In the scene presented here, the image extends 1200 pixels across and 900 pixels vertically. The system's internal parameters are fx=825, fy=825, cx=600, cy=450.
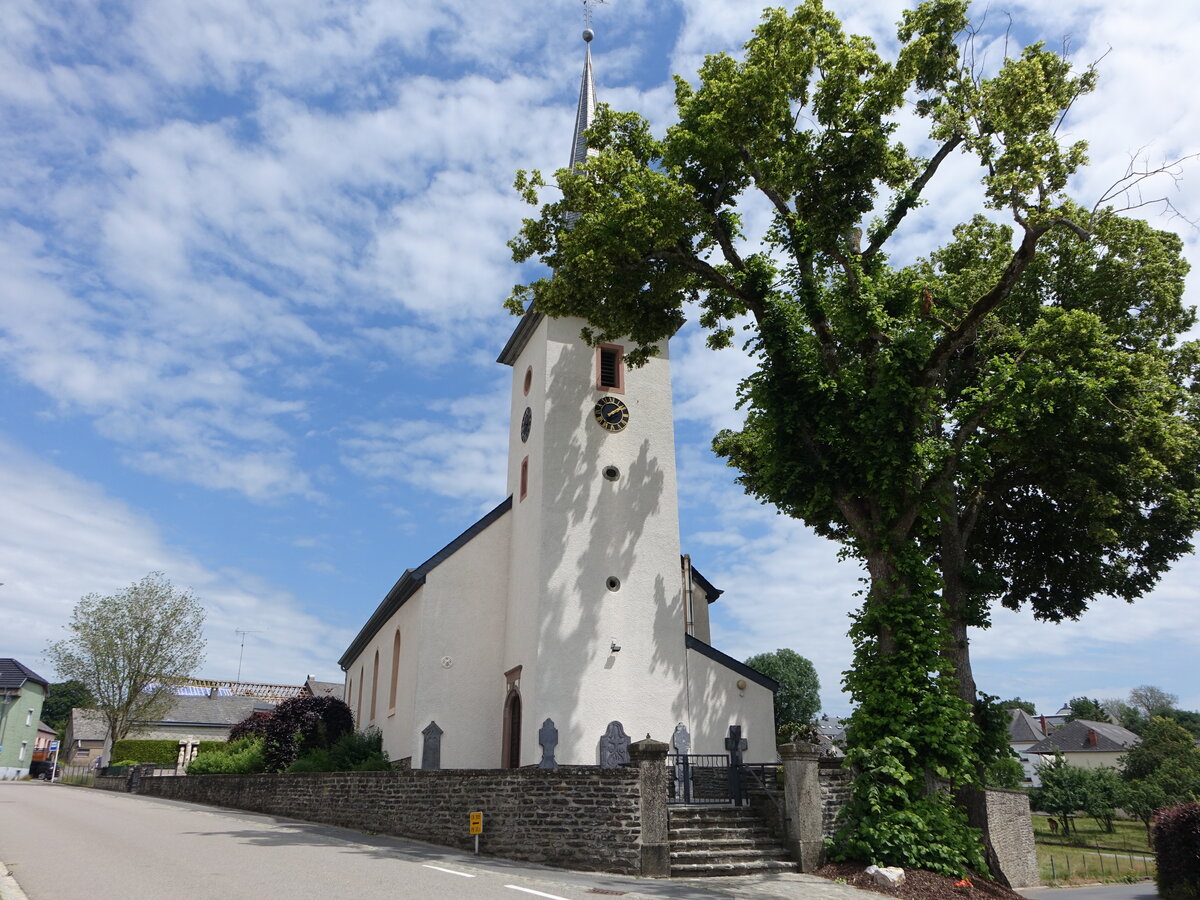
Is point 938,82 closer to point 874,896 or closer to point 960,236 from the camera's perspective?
point 960,236

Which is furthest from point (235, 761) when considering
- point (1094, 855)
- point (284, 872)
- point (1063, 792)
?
point (1063, 792)

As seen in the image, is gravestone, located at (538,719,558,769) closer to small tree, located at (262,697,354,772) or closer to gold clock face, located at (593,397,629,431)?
gold clock face, located at (593,397,629,431)

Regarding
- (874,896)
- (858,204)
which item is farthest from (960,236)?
(874,896)

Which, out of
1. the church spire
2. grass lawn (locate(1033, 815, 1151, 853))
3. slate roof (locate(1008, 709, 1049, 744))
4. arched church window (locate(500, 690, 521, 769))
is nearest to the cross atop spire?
the church spire

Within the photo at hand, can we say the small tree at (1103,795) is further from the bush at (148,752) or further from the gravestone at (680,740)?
the bush at (148,752)

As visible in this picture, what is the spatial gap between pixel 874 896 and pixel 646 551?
10672 mm

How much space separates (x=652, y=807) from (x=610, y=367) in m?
13.1

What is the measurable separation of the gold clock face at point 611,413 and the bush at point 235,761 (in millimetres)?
15159

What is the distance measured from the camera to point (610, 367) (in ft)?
75.2

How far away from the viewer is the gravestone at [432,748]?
2017 centimetres

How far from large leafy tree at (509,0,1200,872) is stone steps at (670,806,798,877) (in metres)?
1.32

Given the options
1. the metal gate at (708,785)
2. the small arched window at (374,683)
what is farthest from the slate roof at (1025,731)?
the metal gate at (708,785)

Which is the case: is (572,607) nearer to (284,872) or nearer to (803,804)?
(803,804)

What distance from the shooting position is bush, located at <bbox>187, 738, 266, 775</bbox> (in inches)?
1022
